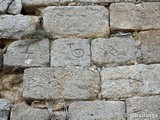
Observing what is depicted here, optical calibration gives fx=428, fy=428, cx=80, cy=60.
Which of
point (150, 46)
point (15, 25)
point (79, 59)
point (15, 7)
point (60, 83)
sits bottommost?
point (60, 83)

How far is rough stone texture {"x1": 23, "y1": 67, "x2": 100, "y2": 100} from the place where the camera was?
3.49 m

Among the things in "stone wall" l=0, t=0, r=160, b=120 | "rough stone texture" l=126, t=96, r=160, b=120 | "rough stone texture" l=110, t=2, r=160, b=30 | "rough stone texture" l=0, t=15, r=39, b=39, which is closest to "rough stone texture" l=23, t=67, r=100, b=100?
"stone wall" l=0, t=0, r=160, b=120

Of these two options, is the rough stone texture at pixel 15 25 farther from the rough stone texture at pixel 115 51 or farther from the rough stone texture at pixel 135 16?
the rough stone texture at pixel 135 16

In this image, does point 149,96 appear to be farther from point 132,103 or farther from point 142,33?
point 142,33

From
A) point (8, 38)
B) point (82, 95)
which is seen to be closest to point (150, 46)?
point (82, 95)

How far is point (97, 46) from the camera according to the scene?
3.76 meters

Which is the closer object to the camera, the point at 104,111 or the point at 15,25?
the point at 104,111

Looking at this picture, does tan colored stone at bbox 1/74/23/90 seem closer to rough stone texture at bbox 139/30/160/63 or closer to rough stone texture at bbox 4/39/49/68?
rough stone texture at bbox 4/39/49/68

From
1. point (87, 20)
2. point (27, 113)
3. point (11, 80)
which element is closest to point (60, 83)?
point (27, 113)

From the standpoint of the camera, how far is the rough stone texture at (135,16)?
3883 millimetres

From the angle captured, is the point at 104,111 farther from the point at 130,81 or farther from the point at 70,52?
the point at 70,52

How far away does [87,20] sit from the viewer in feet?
12.8

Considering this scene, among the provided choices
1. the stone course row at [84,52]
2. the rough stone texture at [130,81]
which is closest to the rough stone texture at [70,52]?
the stone course row at [84,52]

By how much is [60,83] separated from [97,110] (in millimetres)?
389
